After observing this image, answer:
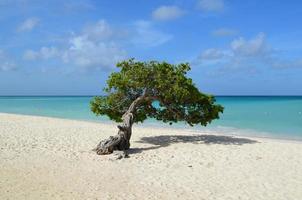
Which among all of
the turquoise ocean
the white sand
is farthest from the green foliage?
the turquoise ocean

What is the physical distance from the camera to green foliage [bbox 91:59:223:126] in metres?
13.3

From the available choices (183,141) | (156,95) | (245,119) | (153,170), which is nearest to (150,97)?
(156,95)

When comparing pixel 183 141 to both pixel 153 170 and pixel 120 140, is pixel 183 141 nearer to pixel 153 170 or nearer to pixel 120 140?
pixel 120 140

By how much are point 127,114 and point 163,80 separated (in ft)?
5.90

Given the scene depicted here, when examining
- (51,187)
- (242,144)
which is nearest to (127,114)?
(242,144)

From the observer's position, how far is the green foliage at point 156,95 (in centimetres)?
1330

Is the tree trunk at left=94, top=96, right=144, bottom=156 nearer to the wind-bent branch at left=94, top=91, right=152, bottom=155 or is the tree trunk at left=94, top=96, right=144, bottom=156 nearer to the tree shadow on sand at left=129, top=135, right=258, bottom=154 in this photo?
the wind-bent branch at left=94, top=91, right=152, bottom=155

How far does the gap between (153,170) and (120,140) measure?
270 cm

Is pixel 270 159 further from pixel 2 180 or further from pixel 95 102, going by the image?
pixel 2 180

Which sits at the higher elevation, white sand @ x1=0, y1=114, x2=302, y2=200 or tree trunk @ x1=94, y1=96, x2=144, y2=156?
tree trunk @ x1=94, y1=96, x2=144, y2=156

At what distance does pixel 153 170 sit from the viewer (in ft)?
32.4

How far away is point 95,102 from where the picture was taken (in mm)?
14078

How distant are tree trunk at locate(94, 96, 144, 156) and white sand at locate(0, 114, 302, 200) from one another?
393 mm

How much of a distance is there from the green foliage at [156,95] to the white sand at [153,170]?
1.10 meters
